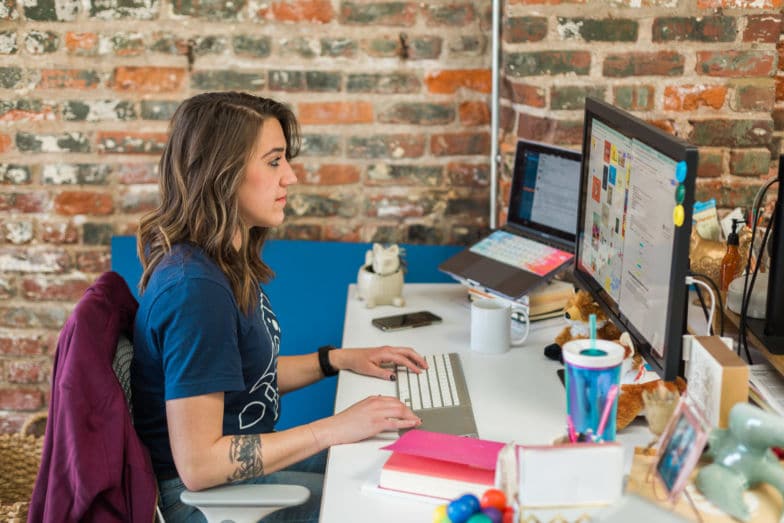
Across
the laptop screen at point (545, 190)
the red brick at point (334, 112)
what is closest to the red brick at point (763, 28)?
the laptop screen at point (545, 190)

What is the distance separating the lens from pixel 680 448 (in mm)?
1137

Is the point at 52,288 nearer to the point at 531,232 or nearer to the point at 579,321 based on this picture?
the point at 531,232

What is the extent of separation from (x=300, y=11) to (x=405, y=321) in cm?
93

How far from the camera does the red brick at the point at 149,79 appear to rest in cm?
253

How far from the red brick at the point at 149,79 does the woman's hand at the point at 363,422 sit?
4.38ft

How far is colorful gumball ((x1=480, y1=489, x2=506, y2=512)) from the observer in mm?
1122

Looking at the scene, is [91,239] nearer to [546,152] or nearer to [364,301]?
[364,301]

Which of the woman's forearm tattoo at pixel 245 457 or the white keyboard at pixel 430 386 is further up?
the white keyboard at pixel 430 386

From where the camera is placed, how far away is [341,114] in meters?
2.56

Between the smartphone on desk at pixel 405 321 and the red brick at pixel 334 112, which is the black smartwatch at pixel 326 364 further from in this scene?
the red brick at pixel 334 112

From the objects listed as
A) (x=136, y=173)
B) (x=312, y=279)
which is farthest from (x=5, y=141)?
(x=312, y=279)

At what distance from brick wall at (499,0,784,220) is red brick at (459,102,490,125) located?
0.24m

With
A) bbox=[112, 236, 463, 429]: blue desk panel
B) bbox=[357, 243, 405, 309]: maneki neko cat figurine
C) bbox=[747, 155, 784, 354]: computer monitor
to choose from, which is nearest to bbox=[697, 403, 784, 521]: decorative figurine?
bbox=[747, 155, 784, 354]: computer monitor

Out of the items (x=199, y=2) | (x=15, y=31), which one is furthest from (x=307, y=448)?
(x=15, y=31)
